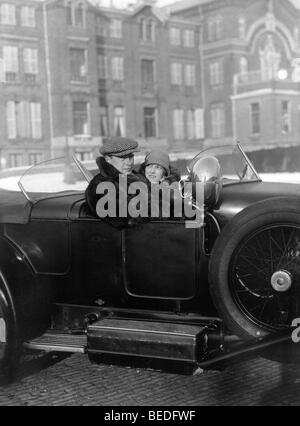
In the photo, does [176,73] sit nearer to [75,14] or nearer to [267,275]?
[75,14]

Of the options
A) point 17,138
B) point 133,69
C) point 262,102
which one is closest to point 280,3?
point 262,102

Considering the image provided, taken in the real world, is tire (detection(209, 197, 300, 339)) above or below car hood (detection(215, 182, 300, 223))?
below

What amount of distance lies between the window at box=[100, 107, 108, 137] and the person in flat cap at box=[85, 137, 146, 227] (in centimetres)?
3267

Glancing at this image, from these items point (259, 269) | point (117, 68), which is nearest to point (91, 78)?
point (117, 68)

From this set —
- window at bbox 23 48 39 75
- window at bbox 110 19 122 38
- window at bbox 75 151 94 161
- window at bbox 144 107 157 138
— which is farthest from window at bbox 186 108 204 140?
window at bbox 23 48 39 75

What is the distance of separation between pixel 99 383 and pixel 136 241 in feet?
3.12

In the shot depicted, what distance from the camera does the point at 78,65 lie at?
33938mm

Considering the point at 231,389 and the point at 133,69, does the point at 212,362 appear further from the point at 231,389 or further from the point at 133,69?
the point at 133,69

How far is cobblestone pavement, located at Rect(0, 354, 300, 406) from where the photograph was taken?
3.13 m

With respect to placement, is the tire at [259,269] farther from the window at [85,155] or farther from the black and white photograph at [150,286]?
the window at [85,155]

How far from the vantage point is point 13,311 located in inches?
126

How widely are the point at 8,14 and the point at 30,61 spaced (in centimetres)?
278

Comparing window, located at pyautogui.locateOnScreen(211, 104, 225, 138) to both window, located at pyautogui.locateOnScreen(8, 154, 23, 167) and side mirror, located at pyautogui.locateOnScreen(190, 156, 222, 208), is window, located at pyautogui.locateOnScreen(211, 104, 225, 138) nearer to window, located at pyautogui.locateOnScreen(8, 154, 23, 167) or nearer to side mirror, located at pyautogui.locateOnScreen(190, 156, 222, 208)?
window, located at pyautogui.locateOnScreen(8, 154, 23, 167)

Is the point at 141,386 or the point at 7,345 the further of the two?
the point at 141,386
